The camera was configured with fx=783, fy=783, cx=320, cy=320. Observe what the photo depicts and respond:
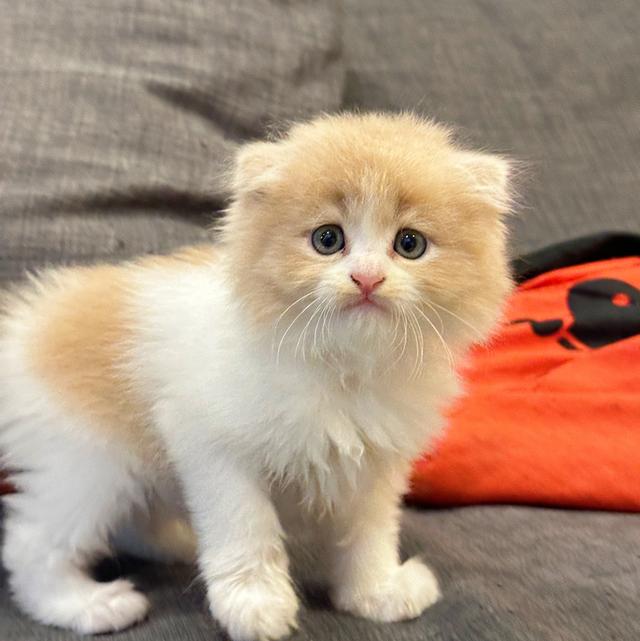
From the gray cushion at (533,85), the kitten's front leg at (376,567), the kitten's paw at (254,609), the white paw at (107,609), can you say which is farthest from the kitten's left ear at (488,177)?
the gray cushion at (533,85)

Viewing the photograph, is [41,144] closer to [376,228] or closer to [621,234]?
[376,228]

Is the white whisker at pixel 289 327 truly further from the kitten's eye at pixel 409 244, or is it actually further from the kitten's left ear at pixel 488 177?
the kitten's left ear at pixel 488 177

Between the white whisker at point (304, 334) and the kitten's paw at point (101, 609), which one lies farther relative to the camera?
the kitten's paw at point (101, 609)

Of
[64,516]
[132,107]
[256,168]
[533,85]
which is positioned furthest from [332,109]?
[64,516]

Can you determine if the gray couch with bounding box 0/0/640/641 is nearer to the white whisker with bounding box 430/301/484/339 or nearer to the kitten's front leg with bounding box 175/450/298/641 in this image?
the kitten's front leg with bounding box 175/450/298/641

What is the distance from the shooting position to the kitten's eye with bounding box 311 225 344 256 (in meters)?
0.74

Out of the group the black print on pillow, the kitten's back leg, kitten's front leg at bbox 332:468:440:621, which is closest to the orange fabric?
the black print on pillow

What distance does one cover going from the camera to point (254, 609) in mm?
769

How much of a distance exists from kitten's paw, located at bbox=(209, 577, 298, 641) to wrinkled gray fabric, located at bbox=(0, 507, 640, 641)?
2 centimetres

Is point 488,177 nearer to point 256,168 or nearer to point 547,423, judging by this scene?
point 256,168

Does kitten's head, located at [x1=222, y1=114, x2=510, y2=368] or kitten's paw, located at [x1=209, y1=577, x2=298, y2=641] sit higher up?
kitten's head, located at [x1=222, y1=114, x2=510, y2=368]

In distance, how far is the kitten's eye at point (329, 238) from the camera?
739mm

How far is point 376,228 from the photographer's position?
2.39 feet

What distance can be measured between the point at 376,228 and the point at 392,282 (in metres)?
0.06
